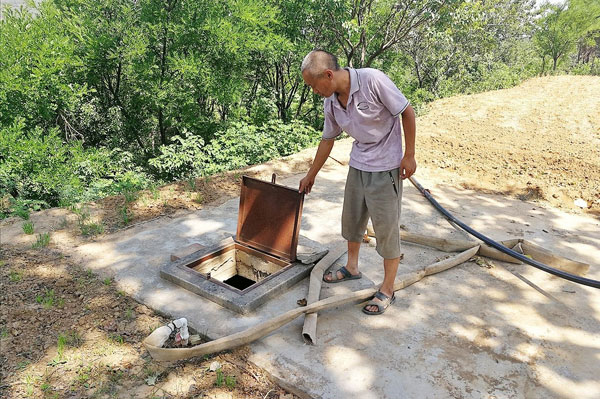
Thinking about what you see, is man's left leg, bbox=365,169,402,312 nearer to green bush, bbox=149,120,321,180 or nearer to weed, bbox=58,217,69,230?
weed, bbox=58,217,69,230

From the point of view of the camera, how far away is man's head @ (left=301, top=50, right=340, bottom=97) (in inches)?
103

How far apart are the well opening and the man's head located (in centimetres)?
162

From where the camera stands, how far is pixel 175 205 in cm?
513

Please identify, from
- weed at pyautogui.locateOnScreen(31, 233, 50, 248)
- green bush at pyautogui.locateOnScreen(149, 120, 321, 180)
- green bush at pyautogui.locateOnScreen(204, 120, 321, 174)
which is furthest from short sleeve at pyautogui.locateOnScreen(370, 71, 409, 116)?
green bush at pyautogui.locateOnScreen(204, 120, 321, 174)

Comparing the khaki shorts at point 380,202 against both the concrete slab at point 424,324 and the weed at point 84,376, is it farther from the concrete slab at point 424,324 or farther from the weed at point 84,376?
the weed at point 84,376

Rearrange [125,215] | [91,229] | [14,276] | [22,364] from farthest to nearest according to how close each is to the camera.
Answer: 1. [125,215]
2. [91,229]
3. [14,276]
4. [22,364]

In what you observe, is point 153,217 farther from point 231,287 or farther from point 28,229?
point 231,287

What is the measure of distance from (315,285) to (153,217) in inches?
95.6

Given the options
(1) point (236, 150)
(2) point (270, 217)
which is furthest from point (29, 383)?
(1) point (236, 150)

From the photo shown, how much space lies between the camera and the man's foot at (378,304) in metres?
3.07

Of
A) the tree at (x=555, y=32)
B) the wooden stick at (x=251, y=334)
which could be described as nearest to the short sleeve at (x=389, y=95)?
the wooden stick at (x=251, y=334)

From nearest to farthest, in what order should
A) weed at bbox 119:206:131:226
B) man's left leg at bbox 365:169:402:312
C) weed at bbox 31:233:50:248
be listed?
man's left leg at bbox 365:169:402:312
weed at bbox 31:233:50:248
weed at bbox 119:206:131:226

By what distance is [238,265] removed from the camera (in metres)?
4.02

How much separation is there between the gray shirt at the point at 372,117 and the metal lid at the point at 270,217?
0.81 m
